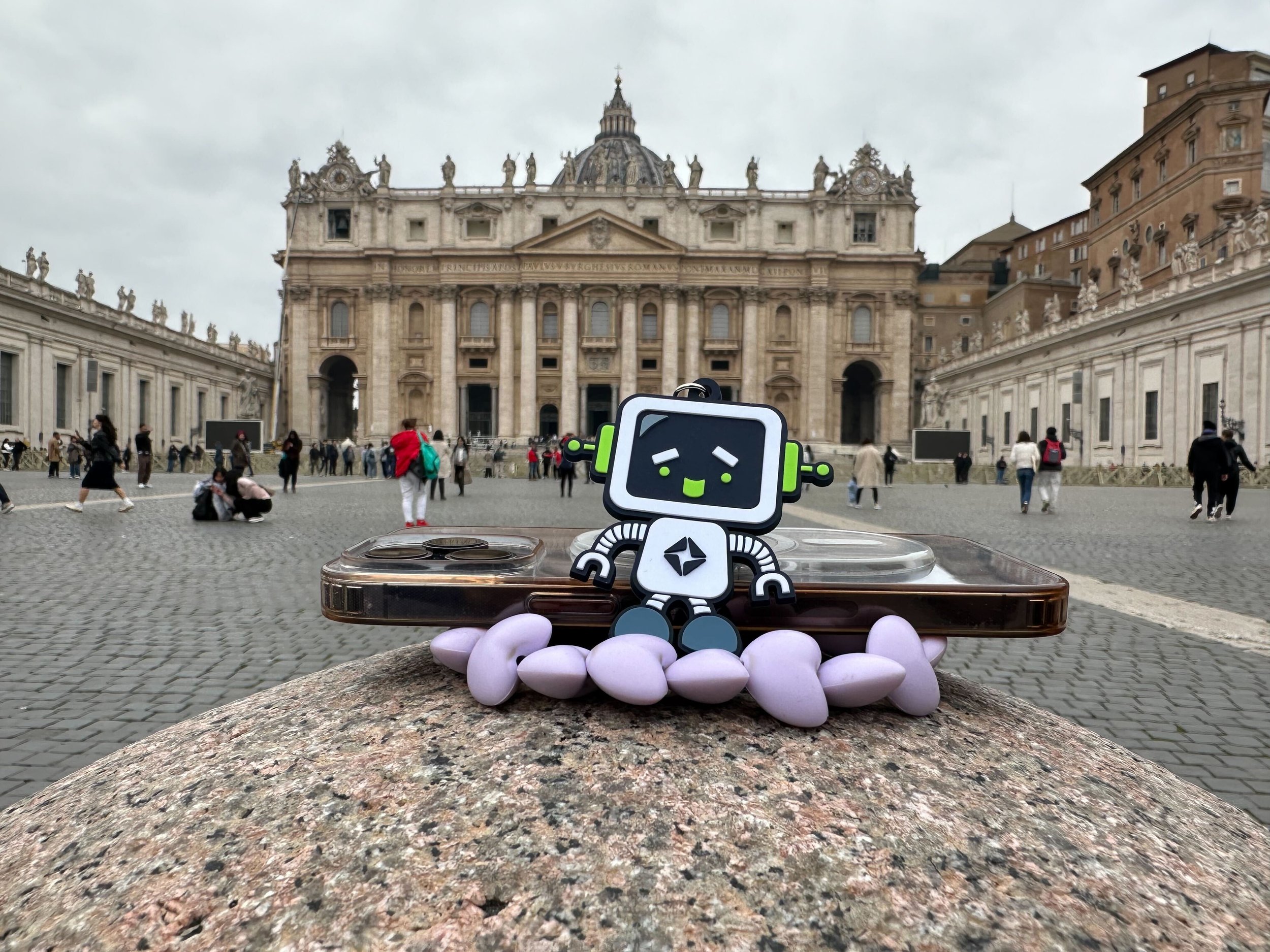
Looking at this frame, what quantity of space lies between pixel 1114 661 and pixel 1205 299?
103 feet

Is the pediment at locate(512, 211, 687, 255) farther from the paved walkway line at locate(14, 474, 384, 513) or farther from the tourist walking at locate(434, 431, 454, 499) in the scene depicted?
the paved walkway line at locate(14, 474, 384, 513)

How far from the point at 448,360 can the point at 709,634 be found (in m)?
54.0

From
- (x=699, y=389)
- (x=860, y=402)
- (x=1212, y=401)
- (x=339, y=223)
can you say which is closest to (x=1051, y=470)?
(x=699, y=389)

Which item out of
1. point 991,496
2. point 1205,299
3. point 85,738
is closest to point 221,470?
point 85,738

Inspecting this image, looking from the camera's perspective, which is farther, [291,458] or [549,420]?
[549,420]

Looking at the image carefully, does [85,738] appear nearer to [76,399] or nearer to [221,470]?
[221,470]

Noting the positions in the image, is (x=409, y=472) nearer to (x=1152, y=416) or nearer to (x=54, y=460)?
(x=54, y=460)

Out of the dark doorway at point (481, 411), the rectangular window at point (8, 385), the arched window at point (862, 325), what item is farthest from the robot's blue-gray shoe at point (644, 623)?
the arched window at point (862, 325)

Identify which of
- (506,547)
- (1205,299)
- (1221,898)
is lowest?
(1221,898)

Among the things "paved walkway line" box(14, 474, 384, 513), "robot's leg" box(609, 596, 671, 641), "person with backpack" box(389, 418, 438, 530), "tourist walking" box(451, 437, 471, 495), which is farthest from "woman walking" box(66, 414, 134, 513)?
"robot's leg" box(609, 596, 671, 641)

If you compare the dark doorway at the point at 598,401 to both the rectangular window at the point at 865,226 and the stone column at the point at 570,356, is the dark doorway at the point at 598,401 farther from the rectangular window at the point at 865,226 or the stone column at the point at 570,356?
the rectangular window at the point at 865,226

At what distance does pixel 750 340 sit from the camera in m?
54.3

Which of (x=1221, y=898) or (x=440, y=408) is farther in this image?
(x=440, y=408)

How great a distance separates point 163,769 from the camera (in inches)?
62.7
